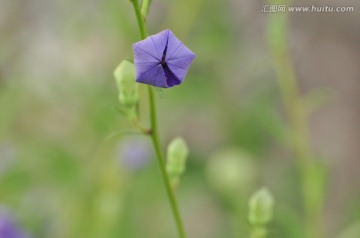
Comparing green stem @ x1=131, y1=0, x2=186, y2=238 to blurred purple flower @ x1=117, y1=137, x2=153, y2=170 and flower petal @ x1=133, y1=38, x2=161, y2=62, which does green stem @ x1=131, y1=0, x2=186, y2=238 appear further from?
blurred purple flower @ x1=117, y1=137, x2=153, y2=170

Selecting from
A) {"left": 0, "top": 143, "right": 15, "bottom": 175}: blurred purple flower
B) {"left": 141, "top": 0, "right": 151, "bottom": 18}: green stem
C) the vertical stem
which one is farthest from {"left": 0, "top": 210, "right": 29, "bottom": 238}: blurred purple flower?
{"left": 141, "top": 0, "right": 151, "bottom": 18}: green stem

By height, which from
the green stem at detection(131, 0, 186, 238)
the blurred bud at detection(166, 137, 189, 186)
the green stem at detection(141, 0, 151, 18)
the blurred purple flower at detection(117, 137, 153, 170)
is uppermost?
the green stem at detection(141, 0, 151, 18)

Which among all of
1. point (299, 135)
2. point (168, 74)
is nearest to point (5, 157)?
point (299, 135)

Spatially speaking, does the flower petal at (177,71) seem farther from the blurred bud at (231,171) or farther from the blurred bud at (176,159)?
the blurred bud at (231,171)

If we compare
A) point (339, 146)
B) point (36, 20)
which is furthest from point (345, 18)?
point (36, 20)

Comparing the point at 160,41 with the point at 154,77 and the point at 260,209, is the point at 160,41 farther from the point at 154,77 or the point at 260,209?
the point at 260,209

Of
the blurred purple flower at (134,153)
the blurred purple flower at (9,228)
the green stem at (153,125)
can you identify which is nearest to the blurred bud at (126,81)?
the green stem at (153,125)

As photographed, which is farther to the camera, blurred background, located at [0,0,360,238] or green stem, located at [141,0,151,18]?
blurred background, located at [0,0,360,238]
